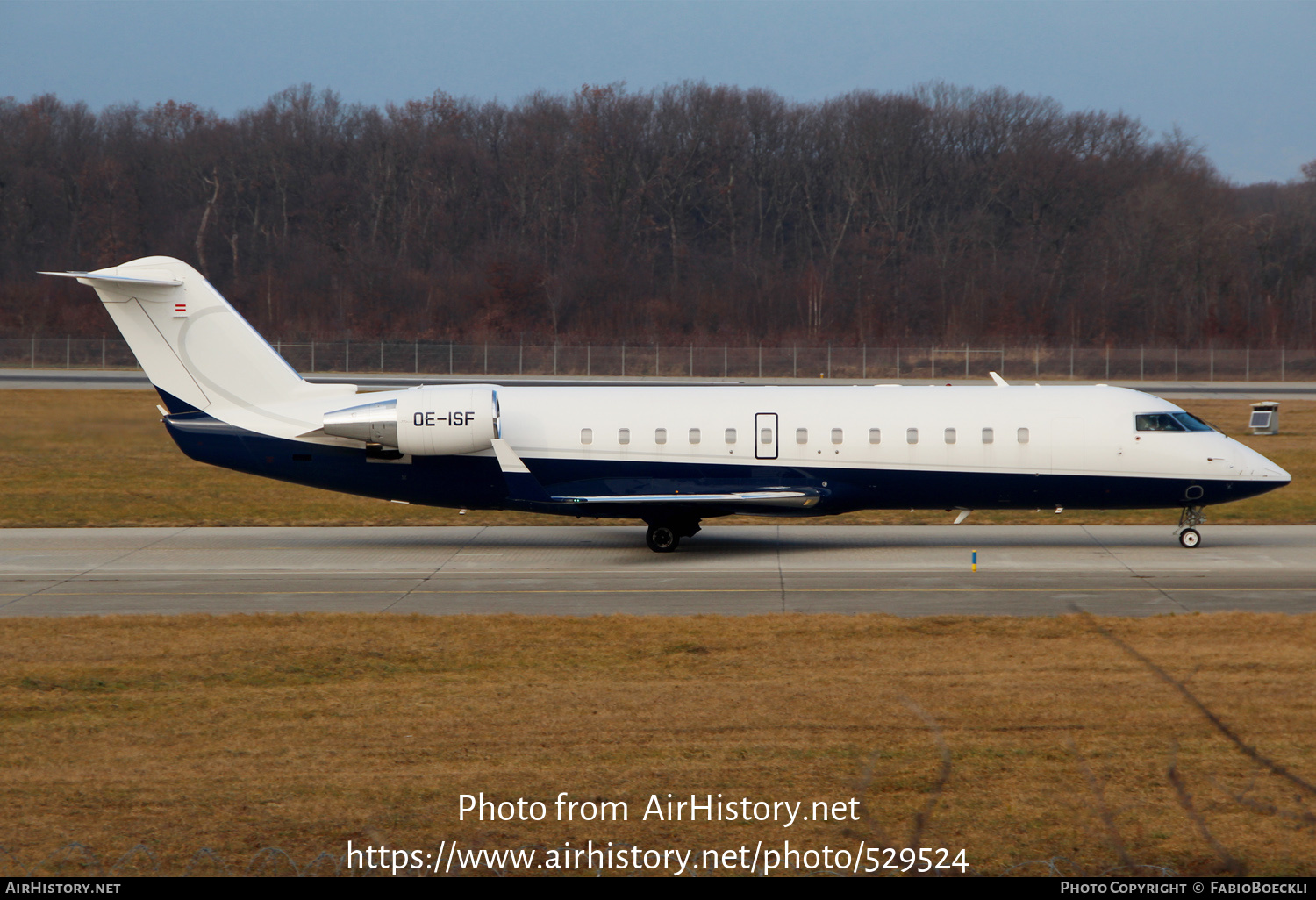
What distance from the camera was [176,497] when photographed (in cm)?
2962

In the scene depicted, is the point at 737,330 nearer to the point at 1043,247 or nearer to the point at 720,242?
the point at 720,242

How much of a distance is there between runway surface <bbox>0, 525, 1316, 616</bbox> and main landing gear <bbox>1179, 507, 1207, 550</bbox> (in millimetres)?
215

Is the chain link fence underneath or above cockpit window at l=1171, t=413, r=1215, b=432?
above

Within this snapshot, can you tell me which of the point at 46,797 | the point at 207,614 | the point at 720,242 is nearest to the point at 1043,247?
the point at 720,242

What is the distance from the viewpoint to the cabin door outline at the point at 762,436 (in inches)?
870

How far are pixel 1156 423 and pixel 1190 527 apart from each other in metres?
2.26

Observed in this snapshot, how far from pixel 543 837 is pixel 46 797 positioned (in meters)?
4.27

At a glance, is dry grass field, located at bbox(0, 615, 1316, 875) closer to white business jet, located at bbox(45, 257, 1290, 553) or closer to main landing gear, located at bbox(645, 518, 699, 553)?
white business jet, located at bbox(45, 257, 1290, 553)

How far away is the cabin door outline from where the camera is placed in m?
22.1

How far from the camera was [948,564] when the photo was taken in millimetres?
21016

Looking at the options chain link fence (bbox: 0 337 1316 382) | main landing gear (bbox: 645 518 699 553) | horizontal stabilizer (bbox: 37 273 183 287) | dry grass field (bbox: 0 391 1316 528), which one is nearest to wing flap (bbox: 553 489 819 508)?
main landing gear (bbox: 645 518 699 553)

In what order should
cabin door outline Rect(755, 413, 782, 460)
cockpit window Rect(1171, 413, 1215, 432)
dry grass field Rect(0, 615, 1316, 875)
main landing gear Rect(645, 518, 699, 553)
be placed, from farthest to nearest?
1. main landing gear Rect(645, 518, 699, 553)
2. cockpit window Rect(1171, 413, 1215, 432)
3. cabin door outline Rect(755, 413, 782, 460)
4. dry grass field Rect(0, 615, 1316, 875)

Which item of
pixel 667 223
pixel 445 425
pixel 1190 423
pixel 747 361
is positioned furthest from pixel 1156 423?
pixel 667 223
